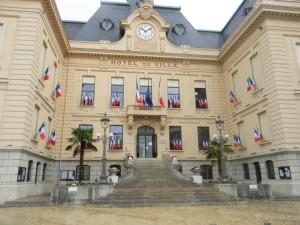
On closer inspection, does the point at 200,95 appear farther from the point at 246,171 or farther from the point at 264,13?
the point at 264,13

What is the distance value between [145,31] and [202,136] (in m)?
12.8

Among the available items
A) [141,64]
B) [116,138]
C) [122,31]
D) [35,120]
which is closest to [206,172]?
[116,138]

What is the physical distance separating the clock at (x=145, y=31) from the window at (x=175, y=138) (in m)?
10.2

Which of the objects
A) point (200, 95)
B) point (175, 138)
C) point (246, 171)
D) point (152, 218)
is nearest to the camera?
point (152, 218)

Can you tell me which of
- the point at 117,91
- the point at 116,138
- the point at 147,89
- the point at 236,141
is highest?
the point at 147,89

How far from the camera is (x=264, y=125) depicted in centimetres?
2075

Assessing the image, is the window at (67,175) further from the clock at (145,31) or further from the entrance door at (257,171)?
the entrance door at (257,171)

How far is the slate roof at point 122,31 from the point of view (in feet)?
92.8

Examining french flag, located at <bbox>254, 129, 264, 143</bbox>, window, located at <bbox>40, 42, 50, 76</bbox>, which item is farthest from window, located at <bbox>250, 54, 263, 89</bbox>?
window, located at <bbox>40, 42, 50, 76</bbox>

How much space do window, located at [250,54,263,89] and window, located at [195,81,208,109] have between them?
20.8ft

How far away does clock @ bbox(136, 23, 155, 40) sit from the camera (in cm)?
2792

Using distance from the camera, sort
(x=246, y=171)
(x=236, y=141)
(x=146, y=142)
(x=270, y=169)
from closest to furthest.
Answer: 1. (x=270, y=169)
2. (x=246, y=171)
3. (x=236, y=141)
4. (x=146, y=142)

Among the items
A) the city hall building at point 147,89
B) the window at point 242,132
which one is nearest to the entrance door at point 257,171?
the city hall building at point 147,89

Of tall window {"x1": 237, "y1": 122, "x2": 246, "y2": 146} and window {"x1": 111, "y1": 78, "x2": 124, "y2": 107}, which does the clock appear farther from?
tall window {"x1": 237, "y1": 122, "x2": 246, "y2": 146}
